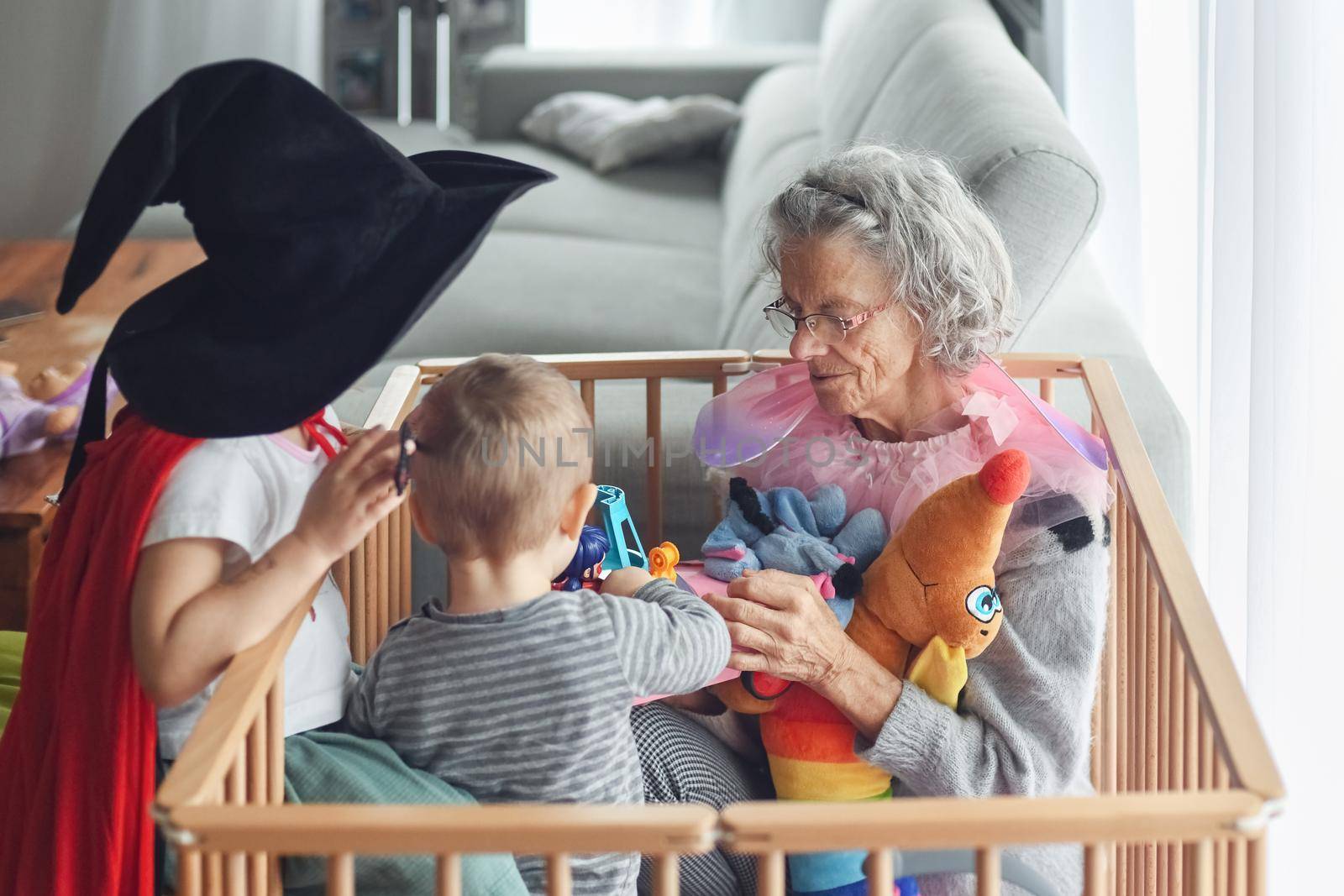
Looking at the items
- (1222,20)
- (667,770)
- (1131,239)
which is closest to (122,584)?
(667,770)

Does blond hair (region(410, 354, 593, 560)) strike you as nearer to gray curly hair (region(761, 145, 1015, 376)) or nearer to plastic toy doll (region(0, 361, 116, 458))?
gray curly hair (region(761, 145, 1015, 376))

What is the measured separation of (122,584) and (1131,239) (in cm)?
173

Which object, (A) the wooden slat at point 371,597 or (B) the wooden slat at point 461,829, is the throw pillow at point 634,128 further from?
(B) the wooden slat at point 461,829

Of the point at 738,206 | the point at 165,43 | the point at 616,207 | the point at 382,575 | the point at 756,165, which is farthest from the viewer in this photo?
the point at 165,43

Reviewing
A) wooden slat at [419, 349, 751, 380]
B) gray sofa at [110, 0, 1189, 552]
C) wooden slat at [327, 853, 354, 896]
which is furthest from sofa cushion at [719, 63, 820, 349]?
wooden slat at [327, 853, 354, 896]

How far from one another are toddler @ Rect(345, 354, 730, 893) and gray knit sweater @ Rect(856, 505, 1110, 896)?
0.26 meters

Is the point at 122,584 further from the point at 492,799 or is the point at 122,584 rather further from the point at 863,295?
the point at 863,295

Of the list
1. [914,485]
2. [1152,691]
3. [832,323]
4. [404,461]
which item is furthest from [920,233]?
[404,461]

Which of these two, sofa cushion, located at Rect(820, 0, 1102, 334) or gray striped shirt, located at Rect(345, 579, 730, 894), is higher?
sofa cushion, located at Rect(820, 0, 1102, 334)

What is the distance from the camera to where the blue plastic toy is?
4.72 feet

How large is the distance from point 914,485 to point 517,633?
49 cm

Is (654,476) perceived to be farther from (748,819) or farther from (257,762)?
(748,819)

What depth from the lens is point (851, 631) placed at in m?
1.34

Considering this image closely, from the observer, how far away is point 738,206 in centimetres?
298
